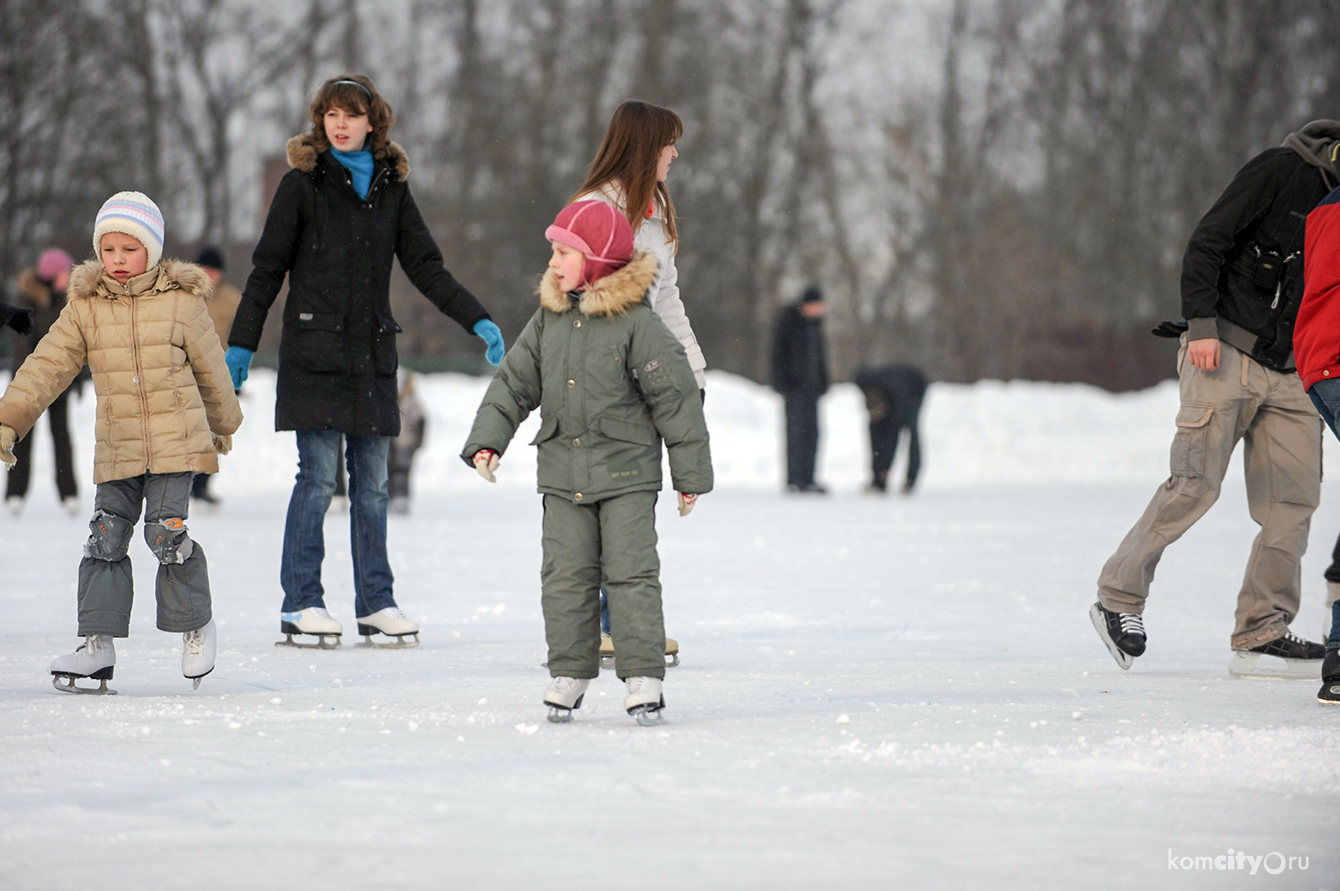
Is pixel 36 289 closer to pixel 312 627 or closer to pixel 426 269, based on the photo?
pixel 426 269

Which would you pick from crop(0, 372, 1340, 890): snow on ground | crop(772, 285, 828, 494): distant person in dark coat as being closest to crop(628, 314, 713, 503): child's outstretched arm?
crop(0, 372, 1340, 890): snow on ground

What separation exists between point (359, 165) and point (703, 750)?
2845mm

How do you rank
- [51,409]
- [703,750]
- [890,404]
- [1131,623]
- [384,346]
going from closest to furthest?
[703,750], [1131,623], [384,346], [51,409], [890,404]

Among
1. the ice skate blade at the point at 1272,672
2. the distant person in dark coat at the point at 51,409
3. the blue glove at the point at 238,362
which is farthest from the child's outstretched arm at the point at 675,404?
the distant person in dark coat at the point at 51,409

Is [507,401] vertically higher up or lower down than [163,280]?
lower down

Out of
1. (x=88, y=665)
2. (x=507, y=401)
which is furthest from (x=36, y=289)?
(x=507, y=401)

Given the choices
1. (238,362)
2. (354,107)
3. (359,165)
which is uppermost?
(354,107)

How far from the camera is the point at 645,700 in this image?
3.99 m

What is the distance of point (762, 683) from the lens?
4.83 metres

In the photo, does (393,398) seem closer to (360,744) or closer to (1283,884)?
(360,744)

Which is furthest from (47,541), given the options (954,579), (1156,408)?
(1156,408)

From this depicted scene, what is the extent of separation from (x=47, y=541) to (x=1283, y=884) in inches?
322

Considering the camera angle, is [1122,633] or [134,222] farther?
[1122,633]

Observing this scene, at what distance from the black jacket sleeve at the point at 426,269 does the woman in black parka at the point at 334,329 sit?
0.12 feet
